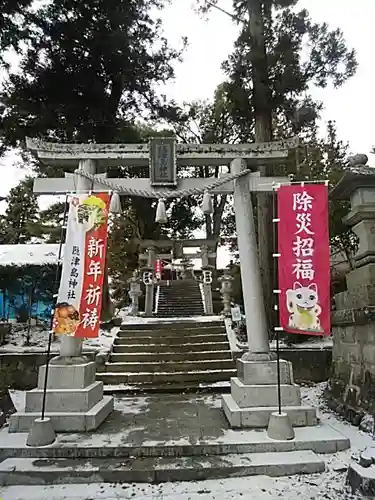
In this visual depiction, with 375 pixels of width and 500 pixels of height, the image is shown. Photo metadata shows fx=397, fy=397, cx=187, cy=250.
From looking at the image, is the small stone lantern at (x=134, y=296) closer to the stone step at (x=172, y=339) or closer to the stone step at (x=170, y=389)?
the stone step at (x=172, y=339)

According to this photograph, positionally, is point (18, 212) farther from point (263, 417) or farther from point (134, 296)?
point (263, 417)

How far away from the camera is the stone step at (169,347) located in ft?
30.5

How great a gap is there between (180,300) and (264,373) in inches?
509

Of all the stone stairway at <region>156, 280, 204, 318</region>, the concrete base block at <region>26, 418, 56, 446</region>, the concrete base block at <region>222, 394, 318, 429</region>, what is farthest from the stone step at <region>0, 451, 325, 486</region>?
the stone stairway at <region>156, 280, 204, 318</region>

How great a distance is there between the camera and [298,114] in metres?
9.99

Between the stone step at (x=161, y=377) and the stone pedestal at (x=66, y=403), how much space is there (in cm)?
261

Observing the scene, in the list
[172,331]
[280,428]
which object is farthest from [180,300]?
[280,428]

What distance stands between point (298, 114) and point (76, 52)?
→ 5.67m

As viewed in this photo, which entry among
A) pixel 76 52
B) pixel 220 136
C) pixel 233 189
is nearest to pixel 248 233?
pixel 233 189

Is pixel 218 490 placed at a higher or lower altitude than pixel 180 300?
lower

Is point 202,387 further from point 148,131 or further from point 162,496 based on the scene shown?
point 148,131

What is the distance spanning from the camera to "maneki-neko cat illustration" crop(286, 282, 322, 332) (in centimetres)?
483

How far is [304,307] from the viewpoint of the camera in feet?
16.1

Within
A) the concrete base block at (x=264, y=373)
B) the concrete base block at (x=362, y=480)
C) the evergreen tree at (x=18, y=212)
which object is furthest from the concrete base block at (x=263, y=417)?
the evergreen tree at (x=18, y=212)
